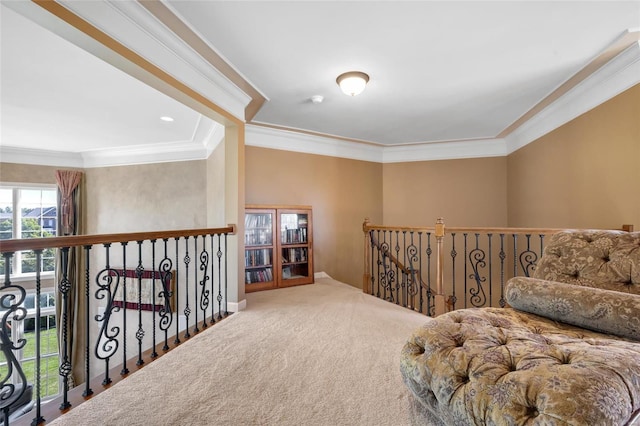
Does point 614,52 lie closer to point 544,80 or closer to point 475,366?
point 544,80

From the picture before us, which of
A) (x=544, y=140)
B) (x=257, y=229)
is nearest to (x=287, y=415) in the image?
(x=257, y=229)

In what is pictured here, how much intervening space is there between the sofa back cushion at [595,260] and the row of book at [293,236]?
2.86 meters

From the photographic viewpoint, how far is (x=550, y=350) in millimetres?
1038

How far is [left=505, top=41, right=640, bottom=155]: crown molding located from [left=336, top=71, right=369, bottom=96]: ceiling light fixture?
211 centimetres

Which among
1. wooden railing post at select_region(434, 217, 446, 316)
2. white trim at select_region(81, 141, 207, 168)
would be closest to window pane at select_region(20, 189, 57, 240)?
white trim at select_region(81, 141, 207, 168)

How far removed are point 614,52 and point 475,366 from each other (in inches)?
116

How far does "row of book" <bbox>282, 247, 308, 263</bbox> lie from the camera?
405 cm

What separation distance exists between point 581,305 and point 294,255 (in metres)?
3.21

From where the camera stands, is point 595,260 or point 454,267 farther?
point 454,267

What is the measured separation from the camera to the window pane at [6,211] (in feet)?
16.7

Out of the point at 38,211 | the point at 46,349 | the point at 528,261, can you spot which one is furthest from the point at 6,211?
the point at 528,261

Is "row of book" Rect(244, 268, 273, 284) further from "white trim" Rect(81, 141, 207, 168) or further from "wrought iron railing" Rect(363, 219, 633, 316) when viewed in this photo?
"white trim" Rect(81, 141, 207, 168)

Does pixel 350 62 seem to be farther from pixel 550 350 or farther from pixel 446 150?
pixel 446 150

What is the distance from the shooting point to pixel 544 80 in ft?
9.18
